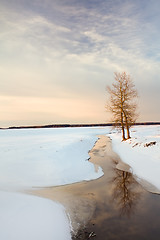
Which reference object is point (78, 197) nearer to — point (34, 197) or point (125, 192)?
point (34, 197)

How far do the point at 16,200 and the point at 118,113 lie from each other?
21.4 metres

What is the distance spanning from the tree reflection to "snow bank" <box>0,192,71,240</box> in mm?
2295

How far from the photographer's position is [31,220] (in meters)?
4.77

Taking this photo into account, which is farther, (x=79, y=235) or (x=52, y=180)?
(x=52, y=180)

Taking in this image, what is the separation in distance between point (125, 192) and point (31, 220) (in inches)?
183

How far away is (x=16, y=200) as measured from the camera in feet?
19.6

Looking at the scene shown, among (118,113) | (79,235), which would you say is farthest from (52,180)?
(118,113)

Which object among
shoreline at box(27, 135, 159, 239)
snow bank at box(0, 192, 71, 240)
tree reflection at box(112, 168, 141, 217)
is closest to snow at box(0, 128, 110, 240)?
snow bank at box(0, 192, 71, 240)

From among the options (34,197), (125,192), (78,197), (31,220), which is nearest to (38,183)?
(34,197)

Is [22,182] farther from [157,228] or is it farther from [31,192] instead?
[157,228]

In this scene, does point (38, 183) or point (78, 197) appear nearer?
point (78, 197)

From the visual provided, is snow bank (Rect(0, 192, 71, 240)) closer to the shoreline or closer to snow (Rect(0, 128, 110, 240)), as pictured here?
snow (Rect(0, 128, 110, 240))

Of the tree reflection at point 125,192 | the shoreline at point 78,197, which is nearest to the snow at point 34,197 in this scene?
the shoreline at point 78,197

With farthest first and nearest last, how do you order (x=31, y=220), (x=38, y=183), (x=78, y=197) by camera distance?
(x=38, y=183)
(x=78, y=197)
(x=31, y=220)
